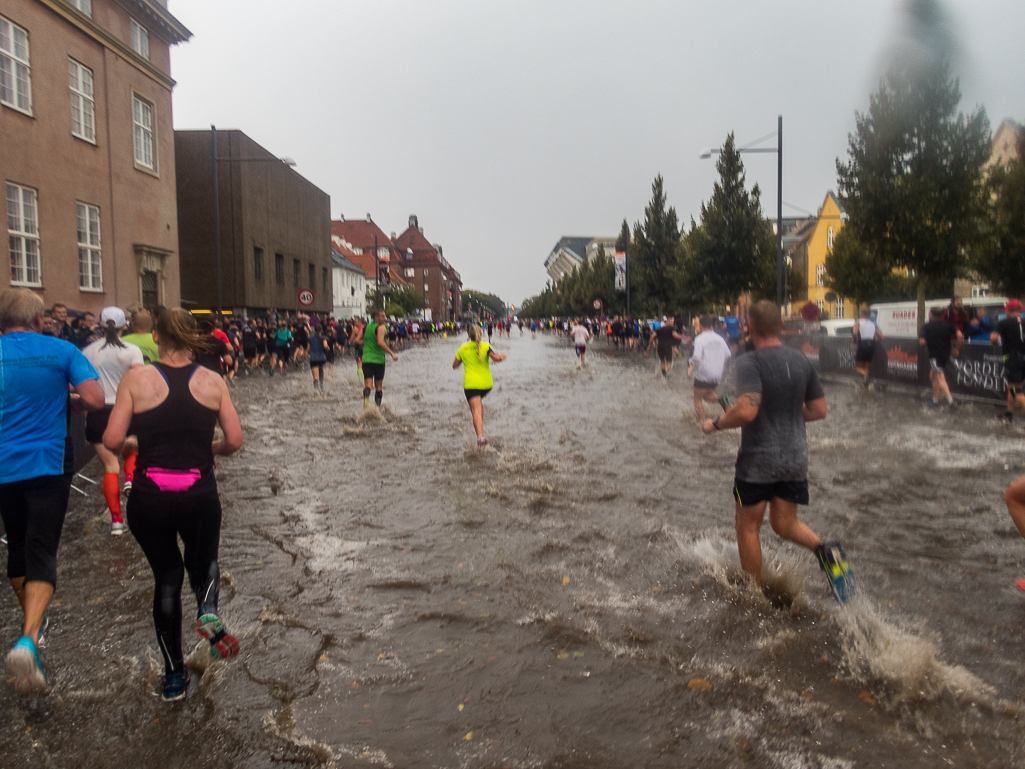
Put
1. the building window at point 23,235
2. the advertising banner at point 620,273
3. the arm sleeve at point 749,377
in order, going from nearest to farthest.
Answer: the arm sleeve at point 749,377 → the building window at point 23,235 → the advertising banner at point 620,273

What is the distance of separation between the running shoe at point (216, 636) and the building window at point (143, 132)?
90.4 ft

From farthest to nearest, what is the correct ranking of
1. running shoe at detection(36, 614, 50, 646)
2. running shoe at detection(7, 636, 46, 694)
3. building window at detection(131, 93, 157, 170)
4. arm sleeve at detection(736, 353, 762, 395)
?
building window at detection(131, 93, 157, 170) → arm sleeve at detection(736, 353, 762, 395) → running shoe at detection(36, 614, 50, 646) → running shoe at detection(7, 636, 46, 694)

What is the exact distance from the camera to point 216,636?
3.70 meters

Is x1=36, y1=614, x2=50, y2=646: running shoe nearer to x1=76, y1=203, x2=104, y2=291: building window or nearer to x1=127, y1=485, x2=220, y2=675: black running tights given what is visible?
x1=127, y1=485, x2=220, y2=675: black running tights

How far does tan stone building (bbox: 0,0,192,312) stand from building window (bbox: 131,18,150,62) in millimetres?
62

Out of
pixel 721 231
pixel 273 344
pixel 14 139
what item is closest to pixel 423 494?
pixel 14 139

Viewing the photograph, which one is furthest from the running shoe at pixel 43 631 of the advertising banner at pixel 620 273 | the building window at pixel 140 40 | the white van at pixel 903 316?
the advertising banner at pixel 620 273

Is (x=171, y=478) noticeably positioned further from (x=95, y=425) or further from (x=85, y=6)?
(x=85, y=6)

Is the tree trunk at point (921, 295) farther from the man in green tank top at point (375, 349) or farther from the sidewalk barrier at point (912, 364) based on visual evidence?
the man in green tank top at point (375, 349)

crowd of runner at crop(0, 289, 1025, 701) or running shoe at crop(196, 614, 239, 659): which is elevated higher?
crowd of runner at crop(0, 289, 1025, 701)

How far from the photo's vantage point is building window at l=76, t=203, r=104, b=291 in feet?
80.5

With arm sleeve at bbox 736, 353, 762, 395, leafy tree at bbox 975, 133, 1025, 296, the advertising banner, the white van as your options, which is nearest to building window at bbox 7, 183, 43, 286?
arm sleeve at bbox 736, 353, 762, 395

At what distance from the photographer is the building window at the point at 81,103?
23891 mm

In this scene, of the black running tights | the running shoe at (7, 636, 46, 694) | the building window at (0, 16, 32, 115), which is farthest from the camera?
the building window at (0, 16, 32, 115)
